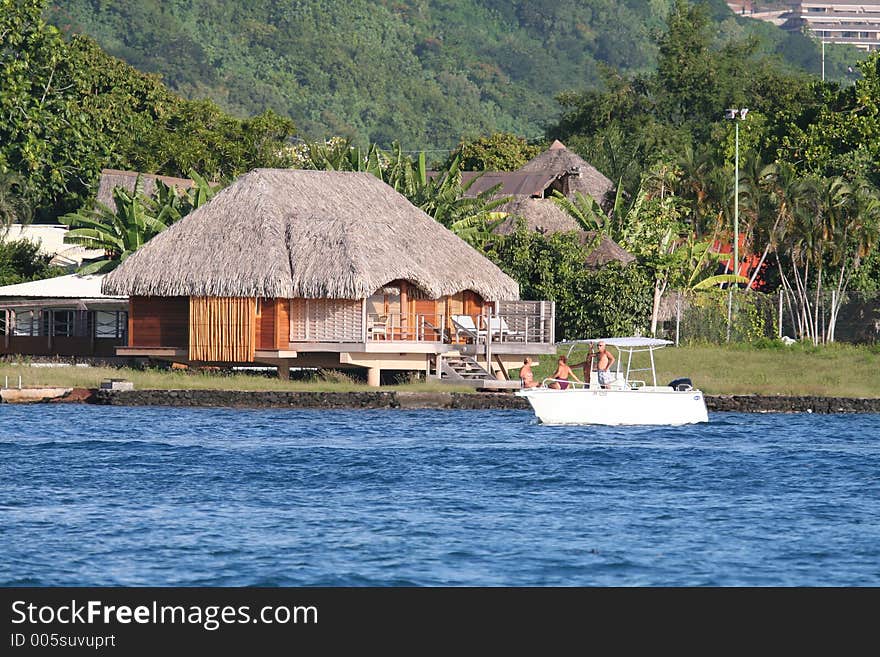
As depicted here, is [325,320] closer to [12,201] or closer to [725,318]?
[725,318]

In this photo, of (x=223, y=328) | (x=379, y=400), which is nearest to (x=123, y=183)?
(x=223, y=328)

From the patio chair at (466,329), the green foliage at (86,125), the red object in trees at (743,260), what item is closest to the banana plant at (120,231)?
the patio chair at (466,329)

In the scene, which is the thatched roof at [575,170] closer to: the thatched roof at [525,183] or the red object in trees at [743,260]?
the thatched roof at [525,183]

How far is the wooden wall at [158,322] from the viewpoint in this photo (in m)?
47.8

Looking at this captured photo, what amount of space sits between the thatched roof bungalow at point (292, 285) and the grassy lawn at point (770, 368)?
386 centimetres

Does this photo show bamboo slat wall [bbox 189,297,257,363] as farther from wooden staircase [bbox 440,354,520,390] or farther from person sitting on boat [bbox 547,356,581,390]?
person sitting on boat [bbox 547,356,581,390]

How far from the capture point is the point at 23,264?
5912cm

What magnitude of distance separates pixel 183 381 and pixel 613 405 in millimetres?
13515

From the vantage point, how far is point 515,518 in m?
25.3
